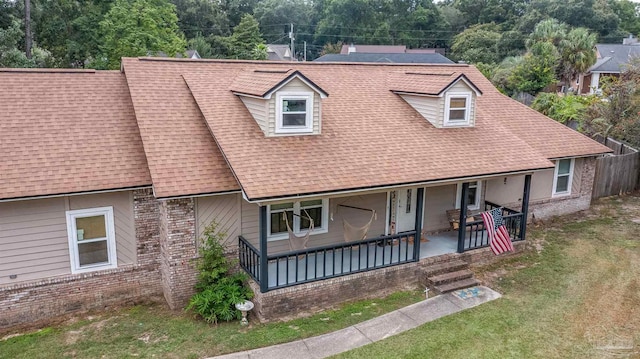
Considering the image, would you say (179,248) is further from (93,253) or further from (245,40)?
(245,40)

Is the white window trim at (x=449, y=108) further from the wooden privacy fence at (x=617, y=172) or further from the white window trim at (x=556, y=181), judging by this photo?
the wooden privacy fence at (x=617, y=172)

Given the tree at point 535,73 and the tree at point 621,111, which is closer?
the tree at point 621,111

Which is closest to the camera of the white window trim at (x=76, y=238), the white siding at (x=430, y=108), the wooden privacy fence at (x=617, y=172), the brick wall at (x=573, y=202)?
the white window trim at (x=76, y=238)

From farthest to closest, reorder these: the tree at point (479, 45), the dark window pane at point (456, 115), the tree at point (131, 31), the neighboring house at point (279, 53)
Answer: the neighboring house at point (279, 53)
the tree at point (479, 45)
the tree at point (131, 31)
the dark window pane at point (456, 115)

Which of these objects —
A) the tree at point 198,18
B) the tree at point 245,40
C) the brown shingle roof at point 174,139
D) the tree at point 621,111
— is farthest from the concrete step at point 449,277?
the tree at point 198,18

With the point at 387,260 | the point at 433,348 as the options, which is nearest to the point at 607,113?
the point at 387,260

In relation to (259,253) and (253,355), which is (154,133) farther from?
(253,355)

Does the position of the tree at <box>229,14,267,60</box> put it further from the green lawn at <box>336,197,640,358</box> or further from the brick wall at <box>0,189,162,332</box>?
the brick wall at <box>0,189,162,332</box>
